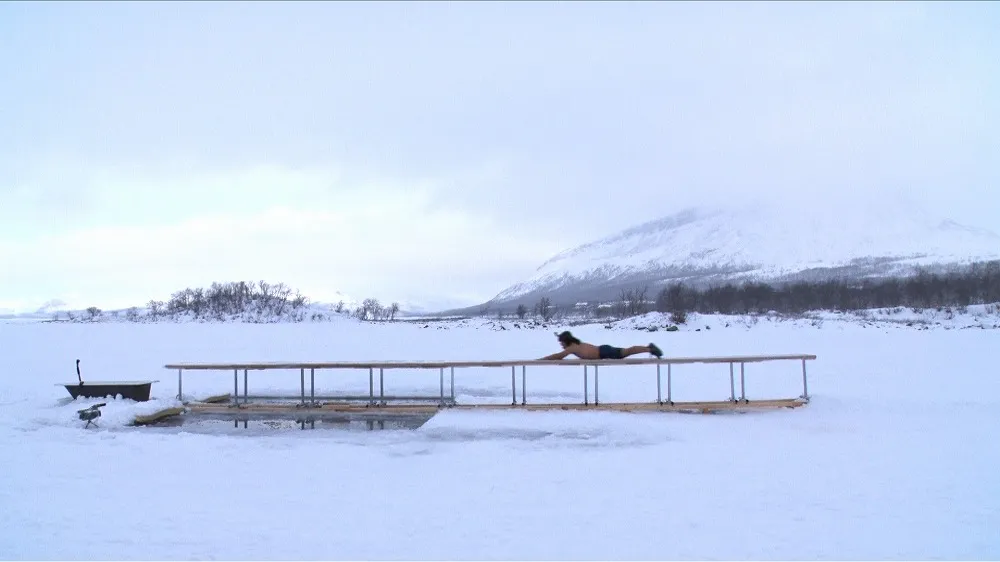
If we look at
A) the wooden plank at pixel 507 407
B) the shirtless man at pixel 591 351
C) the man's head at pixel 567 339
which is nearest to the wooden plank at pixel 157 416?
the wooden plank at pixel 507 407

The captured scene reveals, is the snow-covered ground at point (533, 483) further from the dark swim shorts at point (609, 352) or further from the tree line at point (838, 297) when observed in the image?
the tree line at point (838, 297)

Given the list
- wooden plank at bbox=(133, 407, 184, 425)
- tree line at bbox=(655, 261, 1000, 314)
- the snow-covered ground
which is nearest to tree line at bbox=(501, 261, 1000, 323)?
tree line at bbox=(655, 261, 1000, 314)

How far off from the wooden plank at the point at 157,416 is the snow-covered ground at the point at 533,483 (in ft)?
0.85

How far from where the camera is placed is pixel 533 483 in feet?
21.1

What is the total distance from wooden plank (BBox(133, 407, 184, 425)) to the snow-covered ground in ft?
0.85

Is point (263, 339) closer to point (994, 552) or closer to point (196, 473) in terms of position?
point (196, 473)

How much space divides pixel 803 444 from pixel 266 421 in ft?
26.7

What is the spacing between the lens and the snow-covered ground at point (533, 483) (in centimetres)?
484

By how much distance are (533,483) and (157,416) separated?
6720mm

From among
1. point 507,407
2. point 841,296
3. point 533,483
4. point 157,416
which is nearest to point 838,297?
point 841,296

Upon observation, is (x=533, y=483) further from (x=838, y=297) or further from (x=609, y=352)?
(x=838, y=297)

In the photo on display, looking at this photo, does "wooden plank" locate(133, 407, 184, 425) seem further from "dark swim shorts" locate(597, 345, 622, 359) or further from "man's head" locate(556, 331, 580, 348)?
"dark swim shorts" locate(597, 345, 622, 359)

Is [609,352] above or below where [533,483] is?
above

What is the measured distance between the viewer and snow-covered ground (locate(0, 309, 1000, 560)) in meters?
4.84
